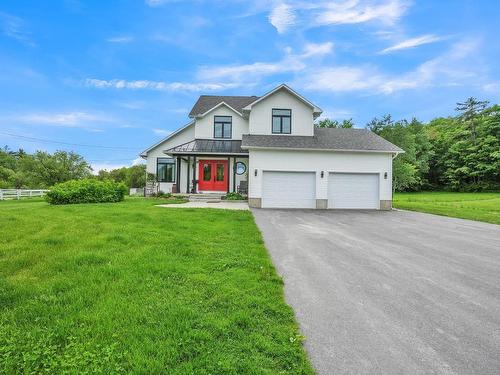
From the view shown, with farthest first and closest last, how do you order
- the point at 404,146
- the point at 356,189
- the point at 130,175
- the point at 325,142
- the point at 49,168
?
the point at 130,175 → the point at 49,168 → the point at 404,146 → the point at 325,142 → the point at 356,189

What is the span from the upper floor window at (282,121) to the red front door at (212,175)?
4.58 meters

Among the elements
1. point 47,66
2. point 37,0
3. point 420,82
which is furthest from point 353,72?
point 47,66

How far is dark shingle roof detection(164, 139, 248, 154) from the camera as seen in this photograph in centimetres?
1878

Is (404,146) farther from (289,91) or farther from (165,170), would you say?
(165,170)

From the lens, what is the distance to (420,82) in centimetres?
2653

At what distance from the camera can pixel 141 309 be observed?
3.26 metres

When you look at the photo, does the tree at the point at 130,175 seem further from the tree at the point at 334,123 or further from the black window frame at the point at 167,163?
the tree at the point at 334,123

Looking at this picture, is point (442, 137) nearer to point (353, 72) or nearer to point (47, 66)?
point (353, 72)

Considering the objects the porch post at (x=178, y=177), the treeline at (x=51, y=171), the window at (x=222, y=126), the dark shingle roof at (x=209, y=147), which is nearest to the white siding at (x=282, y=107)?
the dark shingle roof at (x=209, y=147)

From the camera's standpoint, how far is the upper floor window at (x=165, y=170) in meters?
21.6

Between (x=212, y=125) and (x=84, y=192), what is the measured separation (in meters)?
9.87

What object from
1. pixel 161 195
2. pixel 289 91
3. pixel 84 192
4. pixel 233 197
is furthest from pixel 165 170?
pixel 289 91

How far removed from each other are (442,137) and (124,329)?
56730 mm

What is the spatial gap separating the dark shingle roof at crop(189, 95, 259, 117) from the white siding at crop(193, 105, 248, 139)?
1886mm
